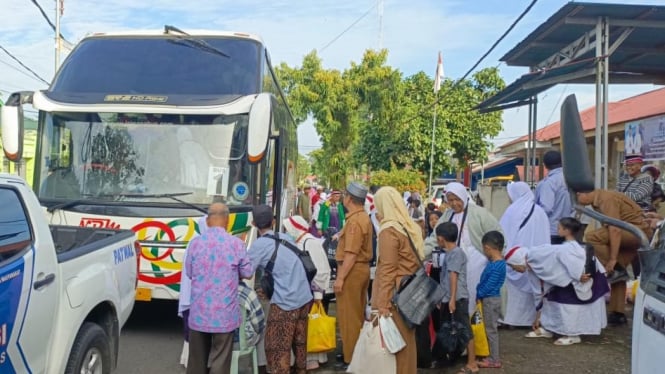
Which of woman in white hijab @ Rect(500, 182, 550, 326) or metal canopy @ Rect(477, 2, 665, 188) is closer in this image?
woman in white hijab @ Rect(500, 182, 550, 326)

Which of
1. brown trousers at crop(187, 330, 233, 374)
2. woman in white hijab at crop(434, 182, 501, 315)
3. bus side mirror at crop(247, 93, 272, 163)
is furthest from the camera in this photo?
bus side mirror at crop(247, 93, 272, 163)

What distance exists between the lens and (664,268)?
2551 mm

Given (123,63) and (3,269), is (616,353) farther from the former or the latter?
(123,63)

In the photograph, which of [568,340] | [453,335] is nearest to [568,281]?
[568,340]

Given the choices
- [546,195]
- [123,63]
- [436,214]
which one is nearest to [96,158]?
[123,63]

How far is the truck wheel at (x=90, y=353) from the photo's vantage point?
12.4 feet

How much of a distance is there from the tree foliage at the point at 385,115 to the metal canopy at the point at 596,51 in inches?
624

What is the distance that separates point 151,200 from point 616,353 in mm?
5144

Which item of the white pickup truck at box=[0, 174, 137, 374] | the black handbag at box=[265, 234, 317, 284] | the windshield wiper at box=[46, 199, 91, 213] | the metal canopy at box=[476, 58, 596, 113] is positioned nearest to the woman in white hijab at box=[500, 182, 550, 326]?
the metal canopy at box=[476, 58, 596, 113]

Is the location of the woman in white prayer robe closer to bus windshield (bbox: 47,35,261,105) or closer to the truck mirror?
the truck mirror

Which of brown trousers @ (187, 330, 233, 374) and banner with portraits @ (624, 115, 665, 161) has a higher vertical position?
banner with portraits @ (624, 115, 665, 161)

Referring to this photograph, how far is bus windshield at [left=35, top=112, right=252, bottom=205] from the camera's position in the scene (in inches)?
253

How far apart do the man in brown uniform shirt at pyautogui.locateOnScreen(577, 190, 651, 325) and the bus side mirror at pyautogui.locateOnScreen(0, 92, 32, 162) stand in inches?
242

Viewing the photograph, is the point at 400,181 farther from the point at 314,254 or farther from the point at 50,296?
the point at 50,296
